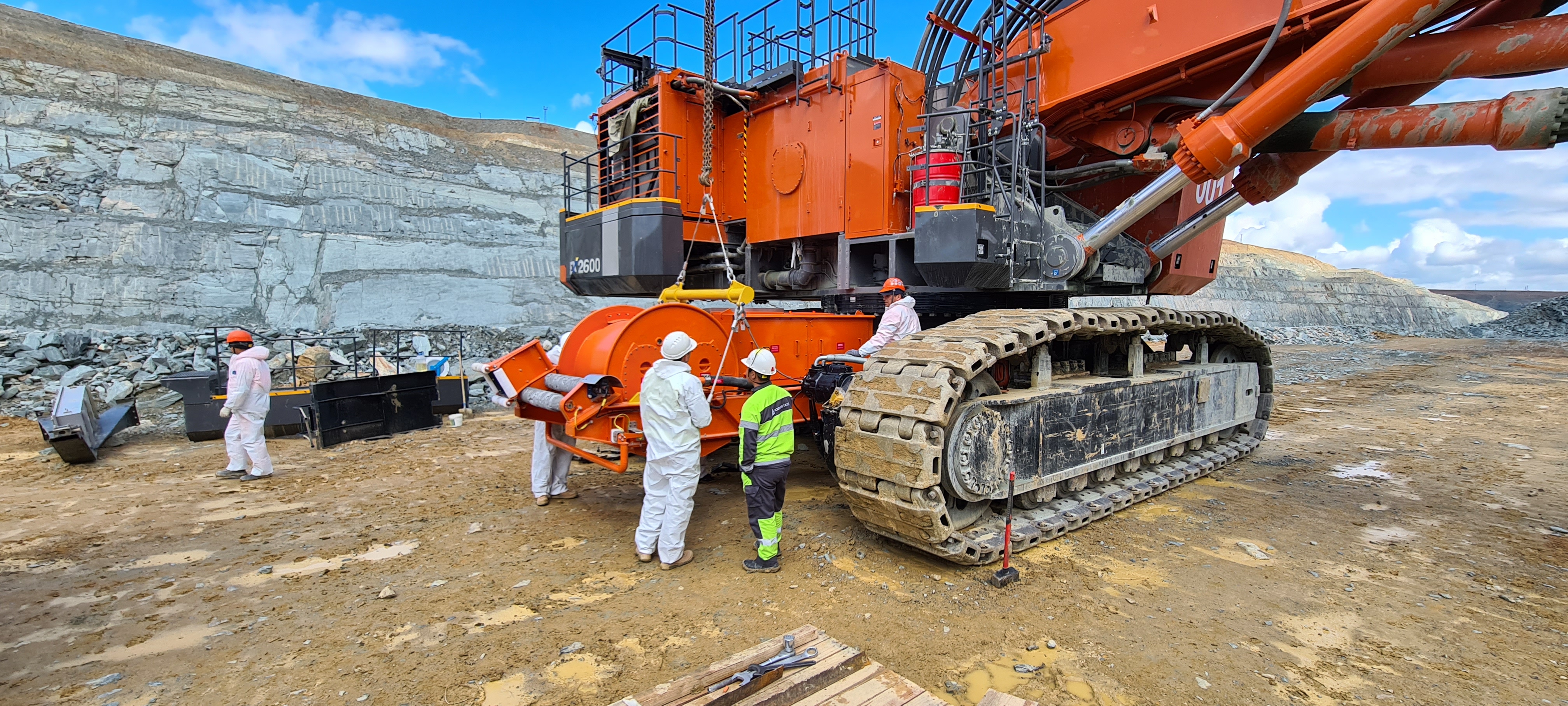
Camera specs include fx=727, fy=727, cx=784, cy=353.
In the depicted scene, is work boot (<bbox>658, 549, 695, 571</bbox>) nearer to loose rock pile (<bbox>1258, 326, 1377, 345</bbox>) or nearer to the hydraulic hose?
the hydraulic hose

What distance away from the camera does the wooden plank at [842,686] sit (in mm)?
2635

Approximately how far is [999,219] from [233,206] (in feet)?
55.8

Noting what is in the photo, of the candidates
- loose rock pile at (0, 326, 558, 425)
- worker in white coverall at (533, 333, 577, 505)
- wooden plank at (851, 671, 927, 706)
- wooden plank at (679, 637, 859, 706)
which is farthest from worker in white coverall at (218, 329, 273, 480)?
wooden plank at (851, 671, 927, 706)

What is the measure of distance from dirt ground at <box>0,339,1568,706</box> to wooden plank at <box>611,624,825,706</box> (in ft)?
A: 1.72

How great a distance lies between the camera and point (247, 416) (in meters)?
7.18

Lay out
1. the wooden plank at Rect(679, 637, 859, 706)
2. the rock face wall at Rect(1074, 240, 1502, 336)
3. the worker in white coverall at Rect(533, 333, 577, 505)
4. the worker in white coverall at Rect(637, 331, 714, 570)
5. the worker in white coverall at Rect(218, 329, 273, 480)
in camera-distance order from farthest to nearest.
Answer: the rock face wall at Rect(1074, 240, 1502, 336) → the worker in white coverall at Rect(218, 329, 273, 480) → the worker in white coverall at Rect(533, 333, 577, 505) → the worker in white coverall at Rect(637, 331, 714, 570) → the wooden plank at Rect(679, 637, 859, 706)

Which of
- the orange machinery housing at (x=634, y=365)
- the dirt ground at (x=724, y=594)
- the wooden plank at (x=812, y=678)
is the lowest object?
the dirt ground at (x=724, y=594)

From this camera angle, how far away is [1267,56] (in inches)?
179

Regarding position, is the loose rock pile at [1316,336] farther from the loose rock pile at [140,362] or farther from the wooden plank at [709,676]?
the wooden plank at [709,676]

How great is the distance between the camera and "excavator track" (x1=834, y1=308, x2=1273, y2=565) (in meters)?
4.05

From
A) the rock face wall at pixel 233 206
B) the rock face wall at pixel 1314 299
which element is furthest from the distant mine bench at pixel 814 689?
the rock face wall at pixel 1314 299

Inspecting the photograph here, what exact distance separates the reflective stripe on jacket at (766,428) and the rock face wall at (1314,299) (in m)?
31.7

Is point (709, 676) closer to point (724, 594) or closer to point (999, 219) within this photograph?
point (724, 594)

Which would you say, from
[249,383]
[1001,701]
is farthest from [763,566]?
[249,383]
